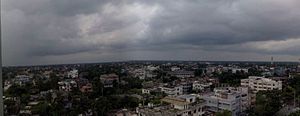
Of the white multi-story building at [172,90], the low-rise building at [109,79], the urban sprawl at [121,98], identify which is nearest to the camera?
the urban sprawl at [121,98]

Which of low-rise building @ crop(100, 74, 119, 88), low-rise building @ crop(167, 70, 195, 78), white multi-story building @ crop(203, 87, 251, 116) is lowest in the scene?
white multi-story building @ crop(203, 87, 251, 116)

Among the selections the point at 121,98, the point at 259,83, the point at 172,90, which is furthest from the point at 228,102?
the point at 259,83

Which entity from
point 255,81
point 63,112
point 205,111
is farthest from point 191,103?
point 255,81

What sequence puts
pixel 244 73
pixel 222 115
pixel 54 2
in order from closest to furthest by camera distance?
pixel 54 2 → pixel 222 115 → pixel 244 73

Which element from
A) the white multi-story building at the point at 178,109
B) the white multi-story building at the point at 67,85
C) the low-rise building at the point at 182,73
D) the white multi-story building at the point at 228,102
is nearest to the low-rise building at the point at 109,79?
the white multi-story building at the point at 67,85

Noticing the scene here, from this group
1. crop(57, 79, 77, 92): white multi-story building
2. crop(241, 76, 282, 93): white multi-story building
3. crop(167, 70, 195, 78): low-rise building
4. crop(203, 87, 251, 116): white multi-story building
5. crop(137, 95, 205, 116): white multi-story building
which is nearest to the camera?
crop(137, 95, 205, 116): white multi-story building

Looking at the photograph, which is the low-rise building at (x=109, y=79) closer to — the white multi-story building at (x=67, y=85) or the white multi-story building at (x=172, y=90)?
the white multi-story building at (x=67, y=85)

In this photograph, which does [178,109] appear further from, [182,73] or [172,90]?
[182,73]

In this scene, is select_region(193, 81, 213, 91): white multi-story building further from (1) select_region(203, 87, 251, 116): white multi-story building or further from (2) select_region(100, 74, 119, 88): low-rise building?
(2) select_region(100, 74, 119, 88): low-rise building

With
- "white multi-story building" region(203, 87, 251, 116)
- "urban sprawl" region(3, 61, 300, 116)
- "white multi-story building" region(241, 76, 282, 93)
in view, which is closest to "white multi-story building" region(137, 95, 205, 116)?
"urban sprawl" region(3, 61, 300, 116)

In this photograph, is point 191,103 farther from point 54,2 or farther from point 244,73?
point 244,73

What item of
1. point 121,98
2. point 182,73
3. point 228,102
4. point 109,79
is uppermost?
point 109,79
